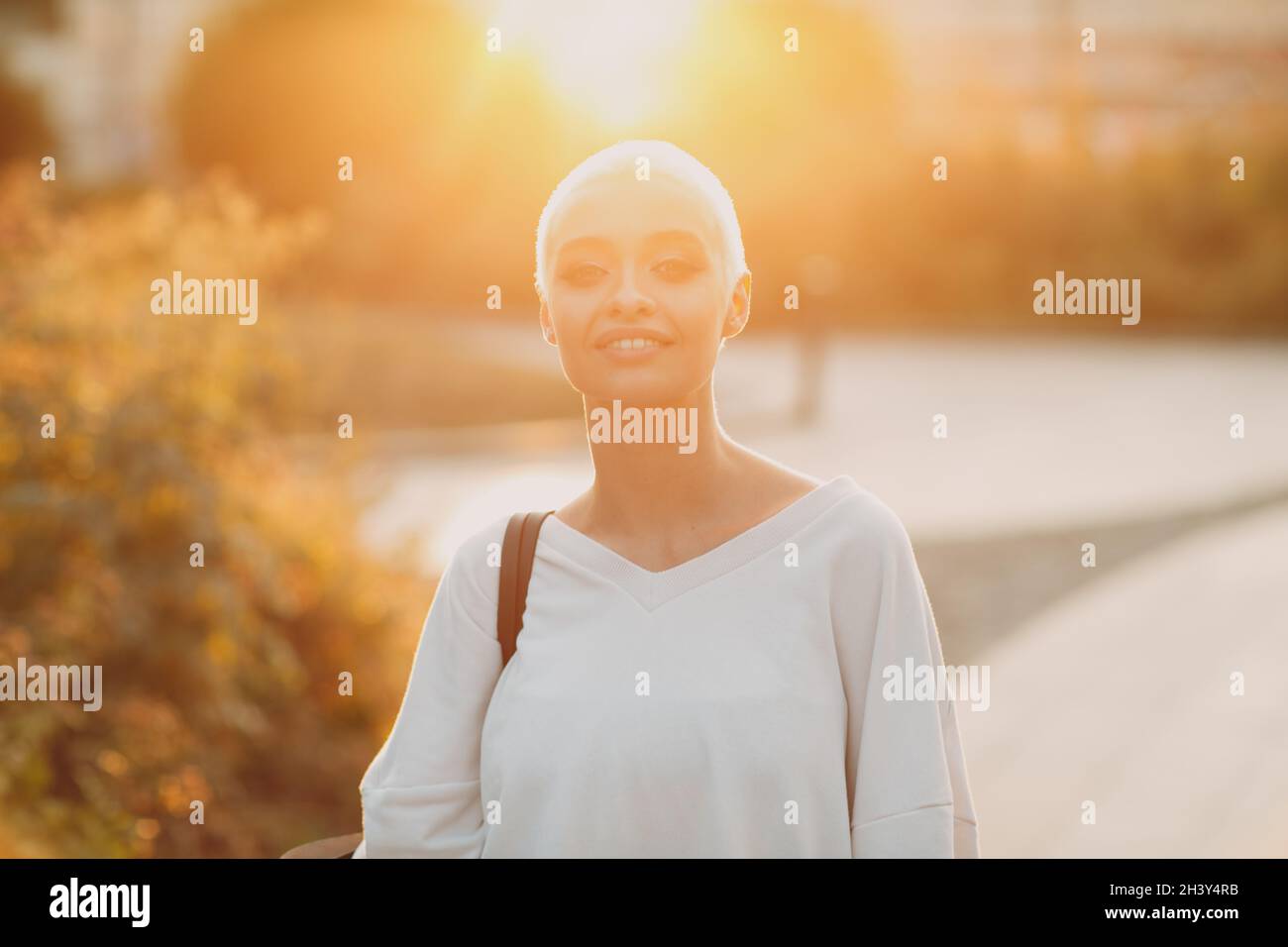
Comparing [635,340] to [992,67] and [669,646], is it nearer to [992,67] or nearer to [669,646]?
[669,646]

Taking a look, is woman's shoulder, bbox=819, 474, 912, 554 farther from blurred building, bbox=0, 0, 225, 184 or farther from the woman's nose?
blurred building, bbox=0, 0, 225, 184

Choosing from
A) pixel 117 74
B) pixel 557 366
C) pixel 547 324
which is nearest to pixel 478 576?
pixel 547 324

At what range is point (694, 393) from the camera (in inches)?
84.0

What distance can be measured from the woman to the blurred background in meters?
1.82

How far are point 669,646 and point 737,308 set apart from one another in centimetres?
50

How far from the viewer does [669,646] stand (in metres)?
2.00

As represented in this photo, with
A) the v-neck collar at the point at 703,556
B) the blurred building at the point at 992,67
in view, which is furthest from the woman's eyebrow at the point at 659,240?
the blurred building at the point at 992,67

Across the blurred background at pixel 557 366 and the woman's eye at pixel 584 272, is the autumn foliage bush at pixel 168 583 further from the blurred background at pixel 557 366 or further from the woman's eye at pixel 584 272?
the woman's eye at pixel 584 272

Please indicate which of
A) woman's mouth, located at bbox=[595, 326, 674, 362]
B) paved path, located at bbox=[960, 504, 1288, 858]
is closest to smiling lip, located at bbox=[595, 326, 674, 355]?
woman's mouth, located at bbox=[595, 326, 674, 362]

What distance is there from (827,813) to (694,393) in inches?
23.2

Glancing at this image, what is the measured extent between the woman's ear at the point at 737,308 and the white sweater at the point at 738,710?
27 centimetres

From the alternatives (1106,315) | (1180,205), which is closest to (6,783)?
(1106,315)

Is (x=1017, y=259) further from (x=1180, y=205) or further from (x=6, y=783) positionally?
(x=6, y=783)

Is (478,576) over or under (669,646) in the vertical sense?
over
